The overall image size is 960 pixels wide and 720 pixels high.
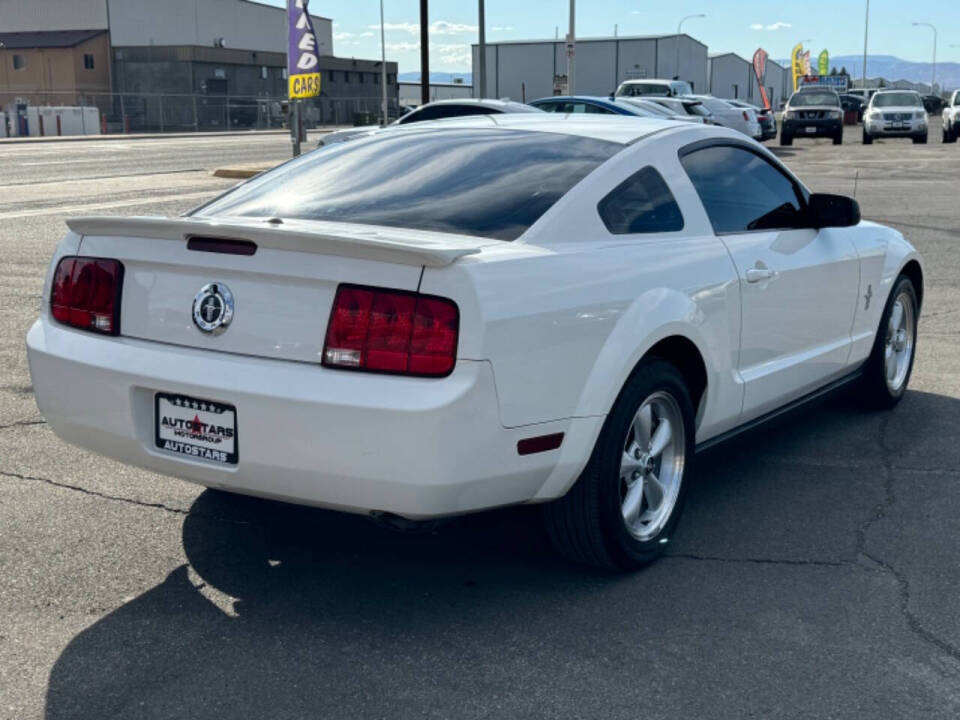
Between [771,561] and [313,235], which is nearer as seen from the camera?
[313,235]

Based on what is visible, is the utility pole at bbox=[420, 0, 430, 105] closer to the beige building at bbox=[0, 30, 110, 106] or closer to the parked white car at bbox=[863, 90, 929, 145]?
the parked white car at bbox=[863, 90, 929, 145]

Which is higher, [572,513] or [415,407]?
[415,407]

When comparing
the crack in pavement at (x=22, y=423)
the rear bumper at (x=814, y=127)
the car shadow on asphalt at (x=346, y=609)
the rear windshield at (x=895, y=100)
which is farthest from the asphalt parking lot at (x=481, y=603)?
the rear windshield at (x=895, y=100)

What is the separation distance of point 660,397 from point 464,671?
132cm

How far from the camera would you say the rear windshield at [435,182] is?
4312mm

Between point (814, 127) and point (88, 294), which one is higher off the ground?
point (88, 294)

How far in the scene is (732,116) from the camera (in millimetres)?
34250

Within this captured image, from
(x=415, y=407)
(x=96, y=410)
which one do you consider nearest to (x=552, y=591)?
(x=415, y=407)

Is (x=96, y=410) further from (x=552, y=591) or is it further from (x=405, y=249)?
(x=552, y=591)

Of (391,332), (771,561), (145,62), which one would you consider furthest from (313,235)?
(145,62)

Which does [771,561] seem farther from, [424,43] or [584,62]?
[584,62]

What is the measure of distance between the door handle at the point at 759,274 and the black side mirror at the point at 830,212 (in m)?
0.61

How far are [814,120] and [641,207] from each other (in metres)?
38.1

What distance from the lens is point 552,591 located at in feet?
13.7
